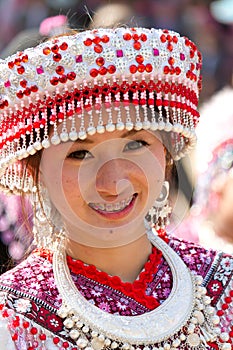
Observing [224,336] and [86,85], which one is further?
[224,336]

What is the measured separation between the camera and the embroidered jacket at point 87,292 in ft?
5.14

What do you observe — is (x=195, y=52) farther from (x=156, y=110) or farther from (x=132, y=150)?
(x=132, y=150)

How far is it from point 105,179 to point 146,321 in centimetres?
34

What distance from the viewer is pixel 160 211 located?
1920 mm

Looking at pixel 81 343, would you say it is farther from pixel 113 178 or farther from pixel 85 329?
pixel 113 178

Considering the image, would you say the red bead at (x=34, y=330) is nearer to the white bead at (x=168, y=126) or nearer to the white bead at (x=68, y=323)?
the white bead at (x=68, y=323)

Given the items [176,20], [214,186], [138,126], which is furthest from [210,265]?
[176,20]

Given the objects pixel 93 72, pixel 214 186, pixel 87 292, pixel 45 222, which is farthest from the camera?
pixel 214 186

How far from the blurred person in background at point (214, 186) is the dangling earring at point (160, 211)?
0.66 m

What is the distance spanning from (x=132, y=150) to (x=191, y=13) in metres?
2.52

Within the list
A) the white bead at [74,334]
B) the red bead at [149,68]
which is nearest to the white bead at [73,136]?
the red bead at [149,68]

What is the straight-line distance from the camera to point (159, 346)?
63.9 inches

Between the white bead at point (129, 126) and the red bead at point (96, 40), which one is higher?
the red bead at point (96, 40)

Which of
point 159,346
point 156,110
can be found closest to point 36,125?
point 156,110
